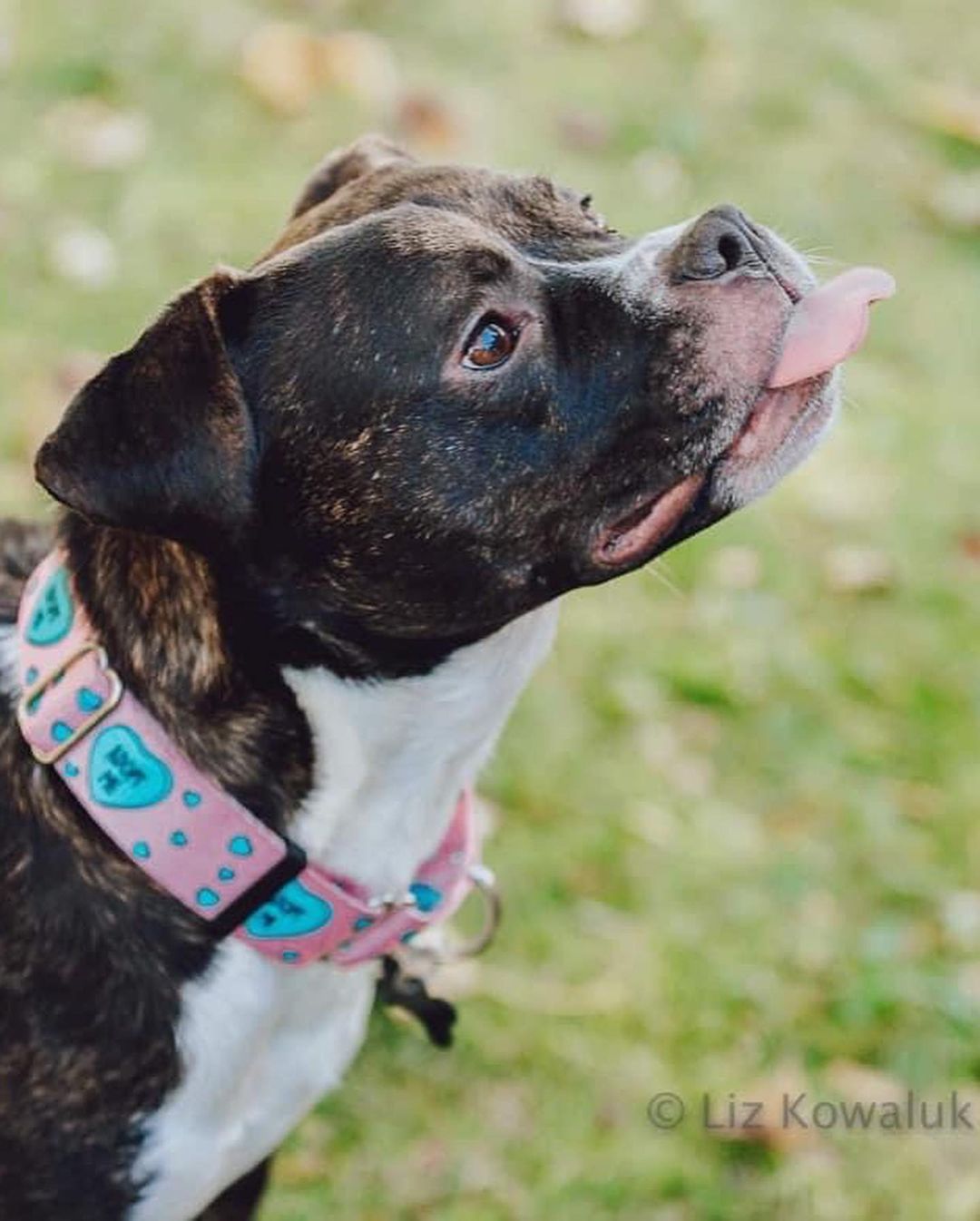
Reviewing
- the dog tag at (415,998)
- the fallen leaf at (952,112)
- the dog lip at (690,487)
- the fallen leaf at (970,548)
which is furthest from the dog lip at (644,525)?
the fallen leaf at (952,112)

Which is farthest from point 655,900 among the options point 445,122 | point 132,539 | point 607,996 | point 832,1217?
point 445,122

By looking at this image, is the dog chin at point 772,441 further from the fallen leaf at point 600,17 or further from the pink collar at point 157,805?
the fallen leaf at point 600,17

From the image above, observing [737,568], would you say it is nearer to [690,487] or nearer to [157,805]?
[690,487]

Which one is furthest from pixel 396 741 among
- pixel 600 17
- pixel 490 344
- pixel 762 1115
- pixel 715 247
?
pixel 600 17

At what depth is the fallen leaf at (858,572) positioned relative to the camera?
191 inches

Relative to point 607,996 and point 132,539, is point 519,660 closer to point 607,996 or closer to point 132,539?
point 132,539

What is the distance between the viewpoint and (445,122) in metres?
5.83

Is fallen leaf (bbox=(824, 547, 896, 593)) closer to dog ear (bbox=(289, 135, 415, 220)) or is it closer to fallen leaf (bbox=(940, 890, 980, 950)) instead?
fallen leaf (bbox=(940, 890, 980, 950))

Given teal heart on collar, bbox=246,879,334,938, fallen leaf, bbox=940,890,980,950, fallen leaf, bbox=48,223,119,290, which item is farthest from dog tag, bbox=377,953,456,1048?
fallen leaf, bbox=48,223,119,290

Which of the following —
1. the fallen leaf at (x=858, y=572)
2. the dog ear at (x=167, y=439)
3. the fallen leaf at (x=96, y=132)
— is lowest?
the fallen leaf at (x=858, y=572)

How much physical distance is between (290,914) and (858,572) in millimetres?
2685

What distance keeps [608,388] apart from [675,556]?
2.39 metres

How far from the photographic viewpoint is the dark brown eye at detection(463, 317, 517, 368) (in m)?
2.42

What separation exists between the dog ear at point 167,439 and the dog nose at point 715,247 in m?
0.60
